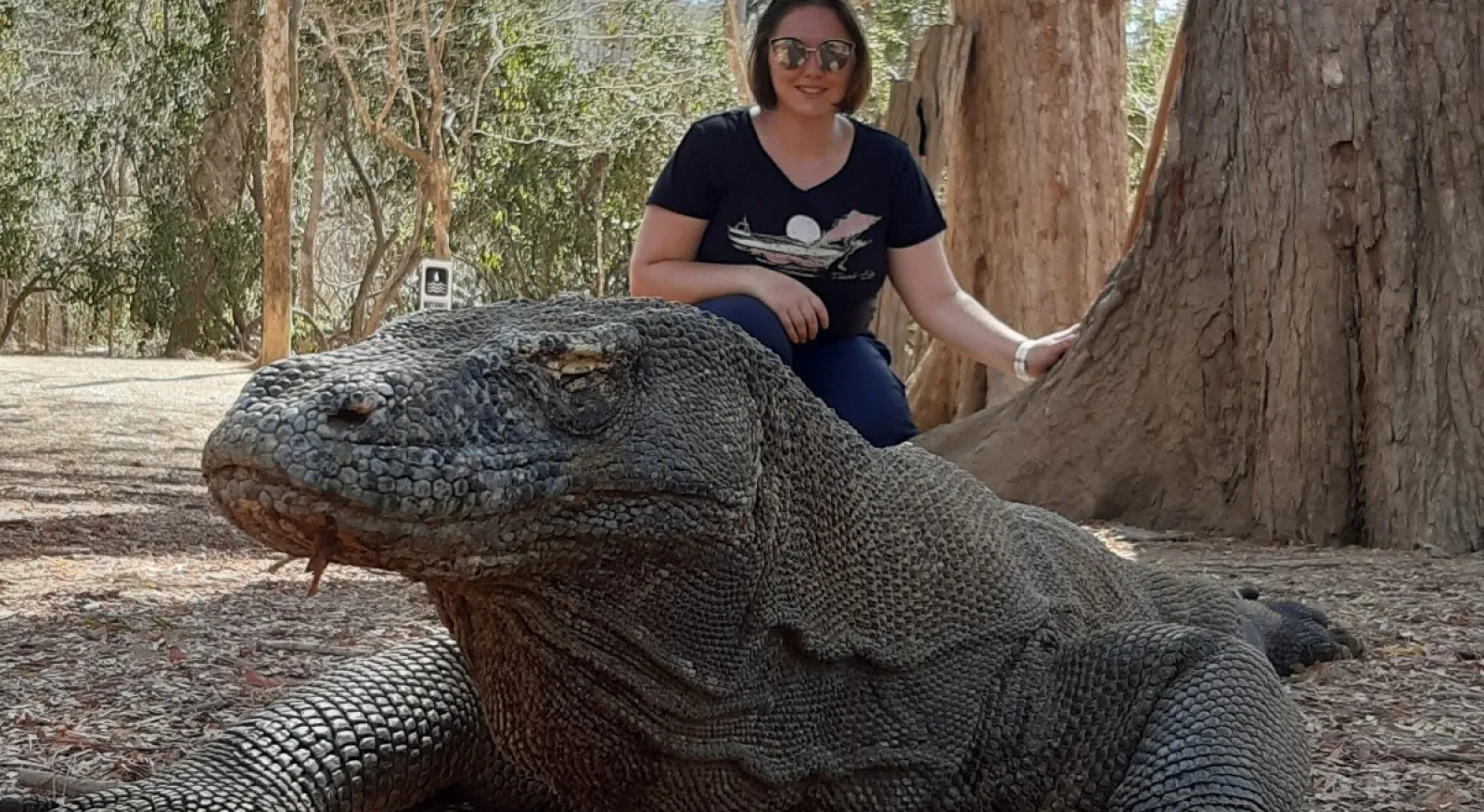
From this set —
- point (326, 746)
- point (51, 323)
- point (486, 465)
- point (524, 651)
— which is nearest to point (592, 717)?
point (524, 651)

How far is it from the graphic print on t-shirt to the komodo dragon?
928mm

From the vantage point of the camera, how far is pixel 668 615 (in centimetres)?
171

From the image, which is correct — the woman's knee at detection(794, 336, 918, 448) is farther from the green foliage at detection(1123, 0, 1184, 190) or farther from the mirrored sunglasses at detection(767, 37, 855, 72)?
the green foliage at detection(1123, 0, 1184, 190)

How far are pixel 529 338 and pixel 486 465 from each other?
0.15 metres

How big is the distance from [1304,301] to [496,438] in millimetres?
4109

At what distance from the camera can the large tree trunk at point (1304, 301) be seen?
4875 mm

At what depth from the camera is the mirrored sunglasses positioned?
3338mm

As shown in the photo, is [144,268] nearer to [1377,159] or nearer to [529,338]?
[1377,159]

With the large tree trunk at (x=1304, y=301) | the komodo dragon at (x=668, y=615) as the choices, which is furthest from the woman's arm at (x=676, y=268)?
the large tree trunk at (x=1304, y=301)

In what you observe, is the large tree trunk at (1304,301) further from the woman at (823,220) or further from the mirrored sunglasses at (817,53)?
the mirrored sunglasses at (817,53)

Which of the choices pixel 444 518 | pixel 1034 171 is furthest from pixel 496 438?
pixel 1034 171

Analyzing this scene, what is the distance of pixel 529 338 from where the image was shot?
5.34 feet

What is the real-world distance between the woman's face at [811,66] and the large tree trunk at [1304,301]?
2.32 m

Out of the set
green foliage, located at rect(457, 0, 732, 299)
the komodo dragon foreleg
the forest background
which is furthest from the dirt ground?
green foliage, located at rect(457, 0, 732, 299)
